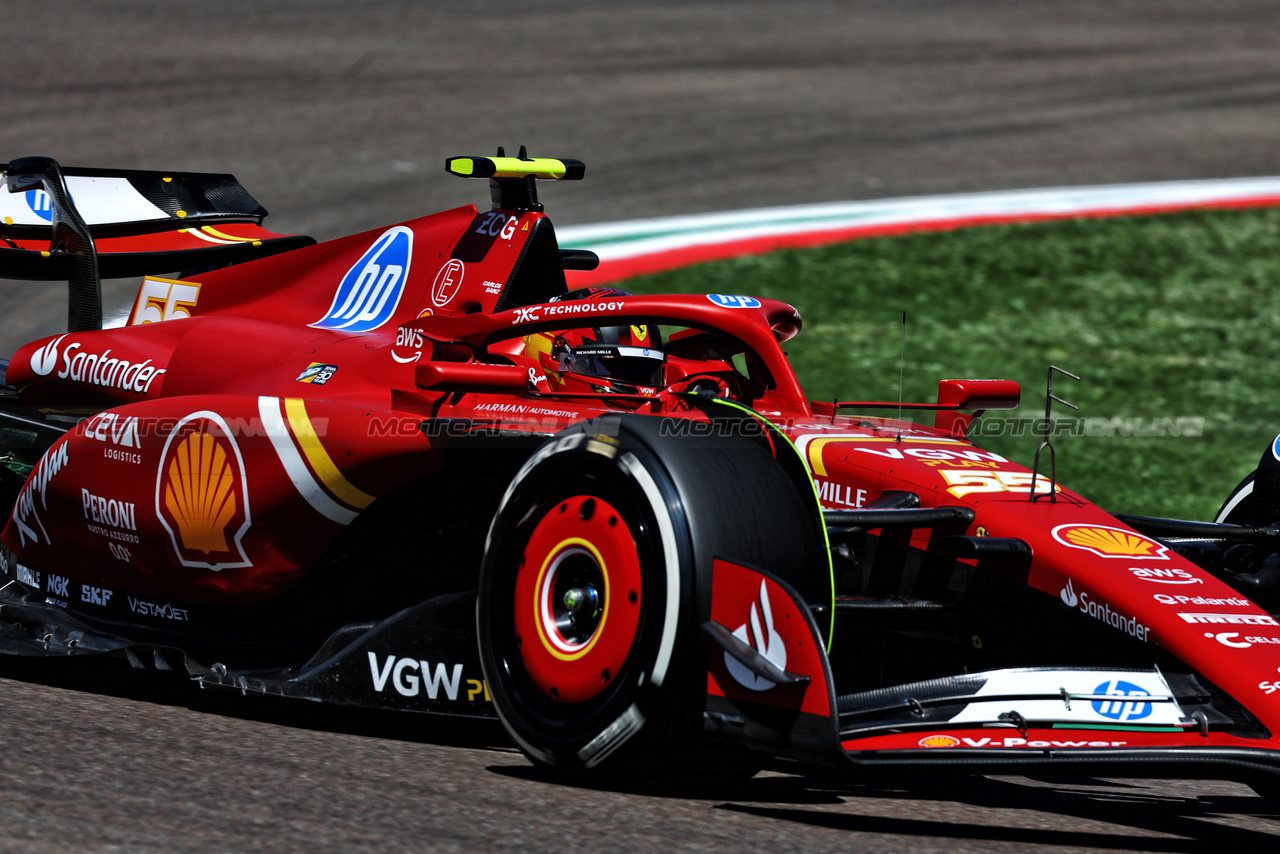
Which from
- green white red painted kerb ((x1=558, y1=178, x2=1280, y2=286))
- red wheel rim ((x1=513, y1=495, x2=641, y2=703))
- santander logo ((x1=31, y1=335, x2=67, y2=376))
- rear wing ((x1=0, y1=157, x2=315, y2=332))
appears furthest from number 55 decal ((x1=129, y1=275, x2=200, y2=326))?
green white red painted kerb ((x1=558, y1=178, x2=1280, y2=286))

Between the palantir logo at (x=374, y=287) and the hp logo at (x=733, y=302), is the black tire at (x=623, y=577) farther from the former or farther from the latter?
the palantir logo at (x=374, y=287)

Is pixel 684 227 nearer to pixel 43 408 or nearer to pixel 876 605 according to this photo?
pixel 43 408

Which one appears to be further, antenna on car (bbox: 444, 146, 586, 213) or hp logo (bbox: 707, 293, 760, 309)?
antenna on car (bbox: 444, 146, 586, 213)

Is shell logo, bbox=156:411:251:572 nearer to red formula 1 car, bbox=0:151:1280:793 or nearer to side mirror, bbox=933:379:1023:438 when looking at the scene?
red formula 1 car, bbox=0:151:1280:793

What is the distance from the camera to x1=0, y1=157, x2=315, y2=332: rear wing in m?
6.17

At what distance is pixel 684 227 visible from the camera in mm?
13477

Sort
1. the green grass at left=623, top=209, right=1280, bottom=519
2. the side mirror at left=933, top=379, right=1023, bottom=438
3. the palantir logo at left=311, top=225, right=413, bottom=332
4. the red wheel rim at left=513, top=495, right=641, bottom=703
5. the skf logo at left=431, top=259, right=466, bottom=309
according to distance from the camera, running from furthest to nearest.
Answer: the green grass at left=623, top=209, right=1280, bottom=519
the palantir logo at left=311, top=225, right=413, bottom=332
the skf logo at left=431, top=259, right=466, bottom=309
the side mirror at left=933, top=379, right=1023, bottom=438
the red wheel rim at left=513, top=495, right=641, bottom=703

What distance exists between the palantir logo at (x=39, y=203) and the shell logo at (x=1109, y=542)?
451 centimetres

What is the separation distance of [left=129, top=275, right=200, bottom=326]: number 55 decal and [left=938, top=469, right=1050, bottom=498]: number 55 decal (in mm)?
3414

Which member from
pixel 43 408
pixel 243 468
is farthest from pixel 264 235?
pixel 243 468

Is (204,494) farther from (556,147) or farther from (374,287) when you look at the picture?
(556,147)

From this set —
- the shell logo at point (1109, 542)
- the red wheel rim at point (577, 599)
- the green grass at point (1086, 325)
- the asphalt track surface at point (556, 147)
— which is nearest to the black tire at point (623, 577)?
the red wheel rim at point (577, 599)

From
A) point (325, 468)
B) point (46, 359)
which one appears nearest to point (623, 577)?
point (325, 468)

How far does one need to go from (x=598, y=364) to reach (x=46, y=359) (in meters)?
2.22
